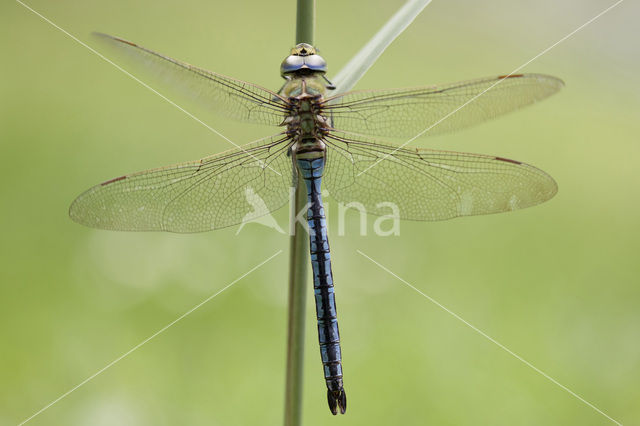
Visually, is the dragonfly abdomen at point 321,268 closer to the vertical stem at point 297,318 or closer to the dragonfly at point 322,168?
the dragonfly at point 322,168

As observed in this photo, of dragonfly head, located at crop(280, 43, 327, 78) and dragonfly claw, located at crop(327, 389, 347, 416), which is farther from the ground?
dragonfly head, located at crop(280, 43, 327, 78)

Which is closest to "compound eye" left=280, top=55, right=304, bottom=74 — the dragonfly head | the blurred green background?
the dragonfly head

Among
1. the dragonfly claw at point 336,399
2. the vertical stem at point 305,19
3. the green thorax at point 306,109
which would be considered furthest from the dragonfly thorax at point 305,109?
the dragonfly claw at point 336,399

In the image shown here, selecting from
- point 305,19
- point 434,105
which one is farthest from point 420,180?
point 305,19

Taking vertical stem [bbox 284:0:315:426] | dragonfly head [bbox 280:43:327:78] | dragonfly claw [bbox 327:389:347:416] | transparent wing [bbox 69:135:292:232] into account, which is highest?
dragonfly head [bbox 280:43:327:78]

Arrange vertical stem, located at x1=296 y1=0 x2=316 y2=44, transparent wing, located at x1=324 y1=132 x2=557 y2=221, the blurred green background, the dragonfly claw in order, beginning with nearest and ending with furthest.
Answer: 1. vertical stem, located at x1=296 y1=0 x2=316 y2=44
2. the dragonfly claw
3. transparent wing, located at x1=324 y1=132 x2=557 y2=221
4. the blurred green background

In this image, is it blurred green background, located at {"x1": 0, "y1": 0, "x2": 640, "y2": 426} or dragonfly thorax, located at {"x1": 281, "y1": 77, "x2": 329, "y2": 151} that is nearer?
dragonfly thorax, located at {"x1": 281, "y1": 77, "x2": 329, "y2": 151}

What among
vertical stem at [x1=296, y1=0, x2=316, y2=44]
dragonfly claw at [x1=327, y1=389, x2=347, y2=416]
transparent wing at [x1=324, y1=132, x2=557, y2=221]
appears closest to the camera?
vertical stem at [x1=296, y1=0, x2=316, y2=44]

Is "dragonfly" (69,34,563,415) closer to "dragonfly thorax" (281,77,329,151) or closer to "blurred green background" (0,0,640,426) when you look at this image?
"dragonfly thorax" (281,77,329,151)
